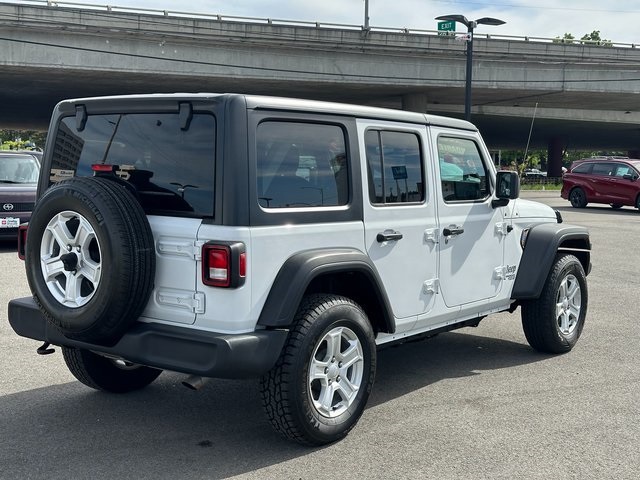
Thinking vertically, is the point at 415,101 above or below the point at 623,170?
above

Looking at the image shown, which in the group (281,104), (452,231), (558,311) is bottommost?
(558,311)

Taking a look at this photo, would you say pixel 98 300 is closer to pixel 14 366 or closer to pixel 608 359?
pixel 14 366

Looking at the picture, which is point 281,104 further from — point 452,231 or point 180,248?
point 452,231

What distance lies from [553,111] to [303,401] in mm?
47739

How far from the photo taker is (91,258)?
4.04 m

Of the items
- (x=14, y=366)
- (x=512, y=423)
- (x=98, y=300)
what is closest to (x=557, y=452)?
(x=512, y=423)

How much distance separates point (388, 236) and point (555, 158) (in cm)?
6164

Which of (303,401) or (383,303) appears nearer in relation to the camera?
(303,401)

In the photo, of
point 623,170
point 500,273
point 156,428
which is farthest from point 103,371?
point 623,170

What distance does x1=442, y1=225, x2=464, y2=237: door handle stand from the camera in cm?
523

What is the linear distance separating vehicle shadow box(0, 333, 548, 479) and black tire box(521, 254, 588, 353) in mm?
475

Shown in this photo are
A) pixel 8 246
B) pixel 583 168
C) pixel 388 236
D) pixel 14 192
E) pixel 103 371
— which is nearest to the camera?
pixel 388 236

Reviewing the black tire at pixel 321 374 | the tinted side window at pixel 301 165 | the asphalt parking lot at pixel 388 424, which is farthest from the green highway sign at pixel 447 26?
the black tire at pixel 321 374

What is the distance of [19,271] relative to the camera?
1043 centimetres
